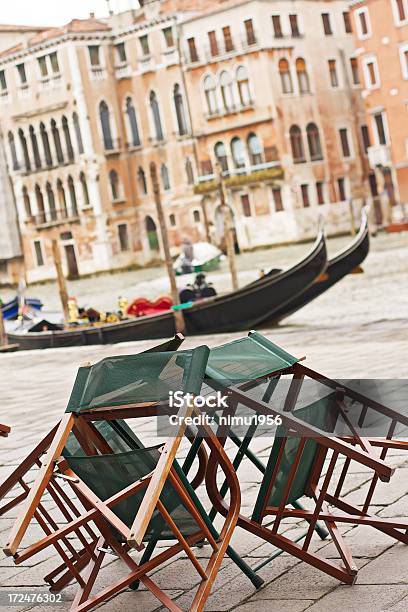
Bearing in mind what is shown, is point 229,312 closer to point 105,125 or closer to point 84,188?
point 84,188

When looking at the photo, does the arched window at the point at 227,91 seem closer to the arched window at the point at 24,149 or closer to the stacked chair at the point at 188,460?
the arched window at the point at 24,149

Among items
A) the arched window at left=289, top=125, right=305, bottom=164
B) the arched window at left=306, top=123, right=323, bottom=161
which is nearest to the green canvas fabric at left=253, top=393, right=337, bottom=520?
the arched window at left=289, top=125, right=305, bottom=164

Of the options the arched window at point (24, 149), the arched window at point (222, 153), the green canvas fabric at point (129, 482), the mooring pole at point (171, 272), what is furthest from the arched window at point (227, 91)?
the green canvas fabric at point (129, 482)

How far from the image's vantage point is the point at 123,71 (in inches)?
1275

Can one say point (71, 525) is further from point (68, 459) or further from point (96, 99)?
point (96, 99)

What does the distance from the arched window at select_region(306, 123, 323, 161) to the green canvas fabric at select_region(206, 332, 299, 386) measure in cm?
2782

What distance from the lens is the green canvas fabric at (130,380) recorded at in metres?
1.61

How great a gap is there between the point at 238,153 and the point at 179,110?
2354 millimetres

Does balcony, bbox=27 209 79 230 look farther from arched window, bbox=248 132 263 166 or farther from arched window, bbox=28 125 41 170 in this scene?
arched window, bbox=248 132 263 166

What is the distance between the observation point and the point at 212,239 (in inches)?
1163

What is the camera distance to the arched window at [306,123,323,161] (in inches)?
1159

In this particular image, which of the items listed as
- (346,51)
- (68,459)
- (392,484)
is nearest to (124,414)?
(68,459)

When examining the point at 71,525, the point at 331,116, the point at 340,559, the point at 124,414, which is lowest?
the point at 340,559

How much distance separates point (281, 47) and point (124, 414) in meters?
29.5
